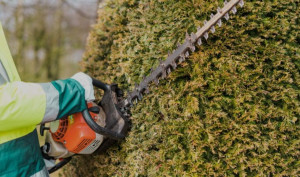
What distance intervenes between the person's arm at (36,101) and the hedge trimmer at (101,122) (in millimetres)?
212

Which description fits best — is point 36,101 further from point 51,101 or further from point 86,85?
point 86,85

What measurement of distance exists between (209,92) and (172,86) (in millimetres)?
265

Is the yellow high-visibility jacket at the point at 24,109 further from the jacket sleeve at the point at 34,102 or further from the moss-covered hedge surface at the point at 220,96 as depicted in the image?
the moss-covered hedge surface at the point at 220,96

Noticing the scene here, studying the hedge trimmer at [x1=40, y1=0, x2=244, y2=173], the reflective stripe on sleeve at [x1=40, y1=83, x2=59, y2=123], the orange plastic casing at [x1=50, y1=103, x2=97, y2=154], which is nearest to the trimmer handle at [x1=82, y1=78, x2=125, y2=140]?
the hedge trimmer at [x1=40, y1=0, x2=244, y2=173]

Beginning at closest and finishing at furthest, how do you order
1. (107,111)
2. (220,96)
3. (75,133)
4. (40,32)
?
(220,96)
(75,133)
(107,111)
(40,32)

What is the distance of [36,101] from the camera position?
5.29ft

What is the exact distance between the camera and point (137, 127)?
217cm

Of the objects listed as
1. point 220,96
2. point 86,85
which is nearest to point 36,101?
point 86,85

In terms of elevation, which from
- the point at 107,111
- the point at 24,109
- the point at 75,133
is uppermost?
the point at 24,109

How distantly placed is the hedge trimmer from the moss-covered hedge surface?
0.07 meters

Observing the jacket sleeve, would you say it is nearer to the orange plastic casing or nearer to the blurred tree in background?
the orange plastic casing

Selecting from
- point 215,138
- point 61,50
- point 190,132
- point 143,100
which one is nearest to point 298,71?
point 215,138

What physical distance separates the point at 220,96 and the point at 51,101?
1100mm

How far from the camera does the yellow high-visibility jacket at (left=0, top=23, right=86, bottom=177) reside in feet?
5.11
